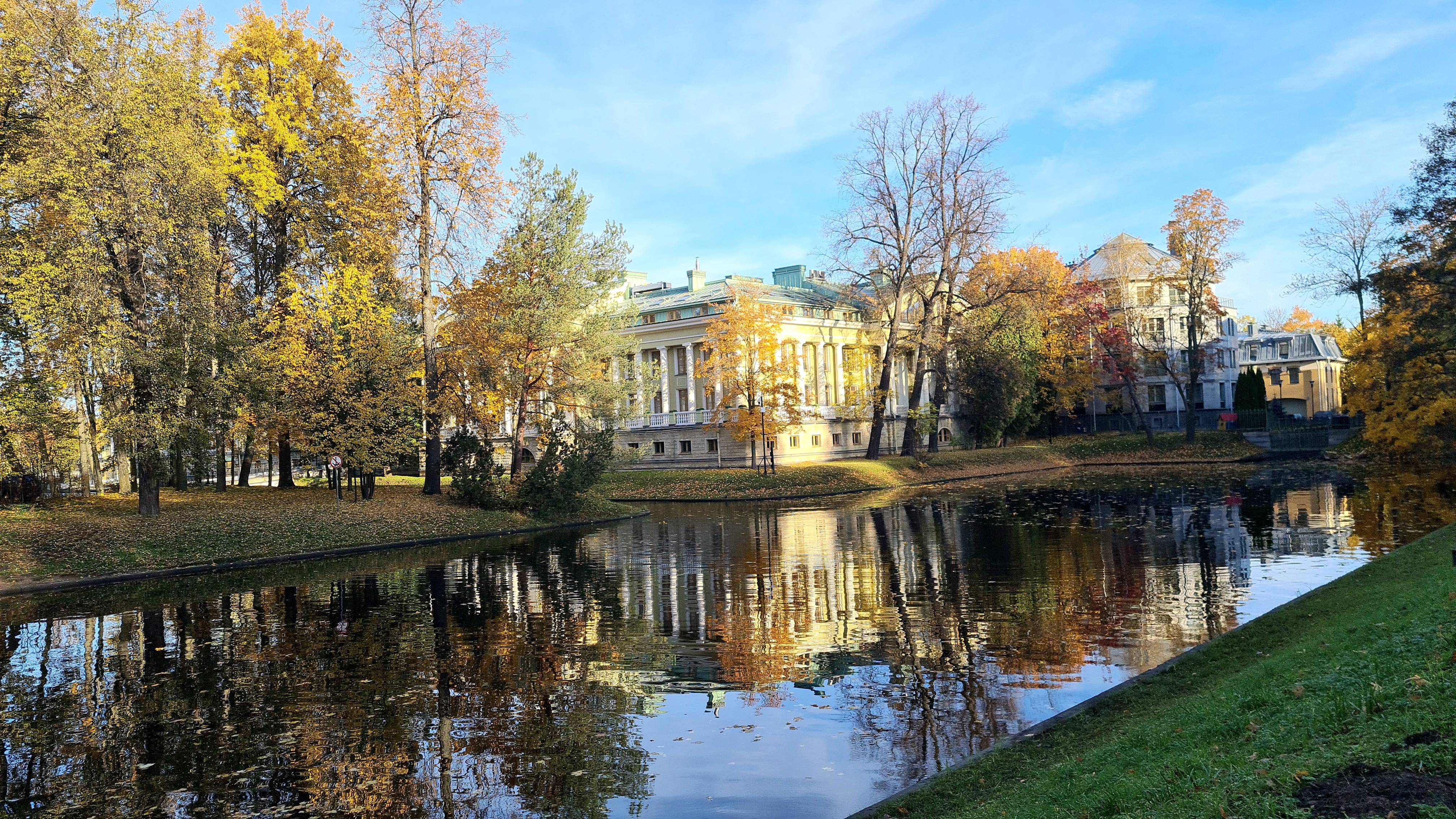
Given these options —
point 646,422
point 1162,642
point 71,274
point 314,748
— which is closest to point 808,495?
point 646,422

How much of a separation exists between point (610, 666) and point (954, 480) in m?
41.6

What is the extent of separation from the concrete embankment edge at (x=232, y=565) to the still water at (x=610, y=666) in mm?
1285

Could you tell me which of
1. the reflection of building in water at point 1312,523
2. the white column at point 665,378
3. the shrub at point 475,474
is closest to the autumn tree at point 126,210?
the shrub at point 475,474

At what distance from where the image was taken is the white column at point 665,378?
6166 centimetres

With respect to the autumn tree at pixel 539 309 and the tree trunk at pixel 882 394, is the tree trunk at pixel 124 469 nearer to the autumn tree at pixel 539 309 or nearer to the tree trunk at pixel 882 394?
the autumn tree at pixel 539 309

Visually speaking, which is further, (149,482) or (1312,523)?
(149,482)

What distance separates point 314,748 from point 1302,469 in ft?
157

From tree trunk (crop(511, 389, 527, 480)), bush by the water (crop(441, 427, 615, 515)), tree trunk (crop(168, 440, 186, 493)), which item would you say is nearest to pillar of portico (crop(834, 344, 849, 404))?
tree trunk (crop(511, 389, 527, 480))

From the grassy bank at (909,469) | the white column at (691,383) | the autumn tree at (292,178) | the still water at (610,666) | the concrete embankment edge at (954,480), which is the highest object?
the autumn tree at (292,178)

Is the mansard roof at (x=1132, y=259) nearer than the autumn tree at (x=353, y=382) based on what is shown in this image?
No

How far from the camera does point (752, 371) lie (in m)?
47.6

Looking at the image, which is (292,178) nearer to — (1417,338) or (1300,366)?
(1417,338)

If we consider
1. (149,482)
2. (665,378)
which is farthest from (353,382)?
(665,378)

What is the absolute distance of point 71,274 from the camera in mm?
23469
